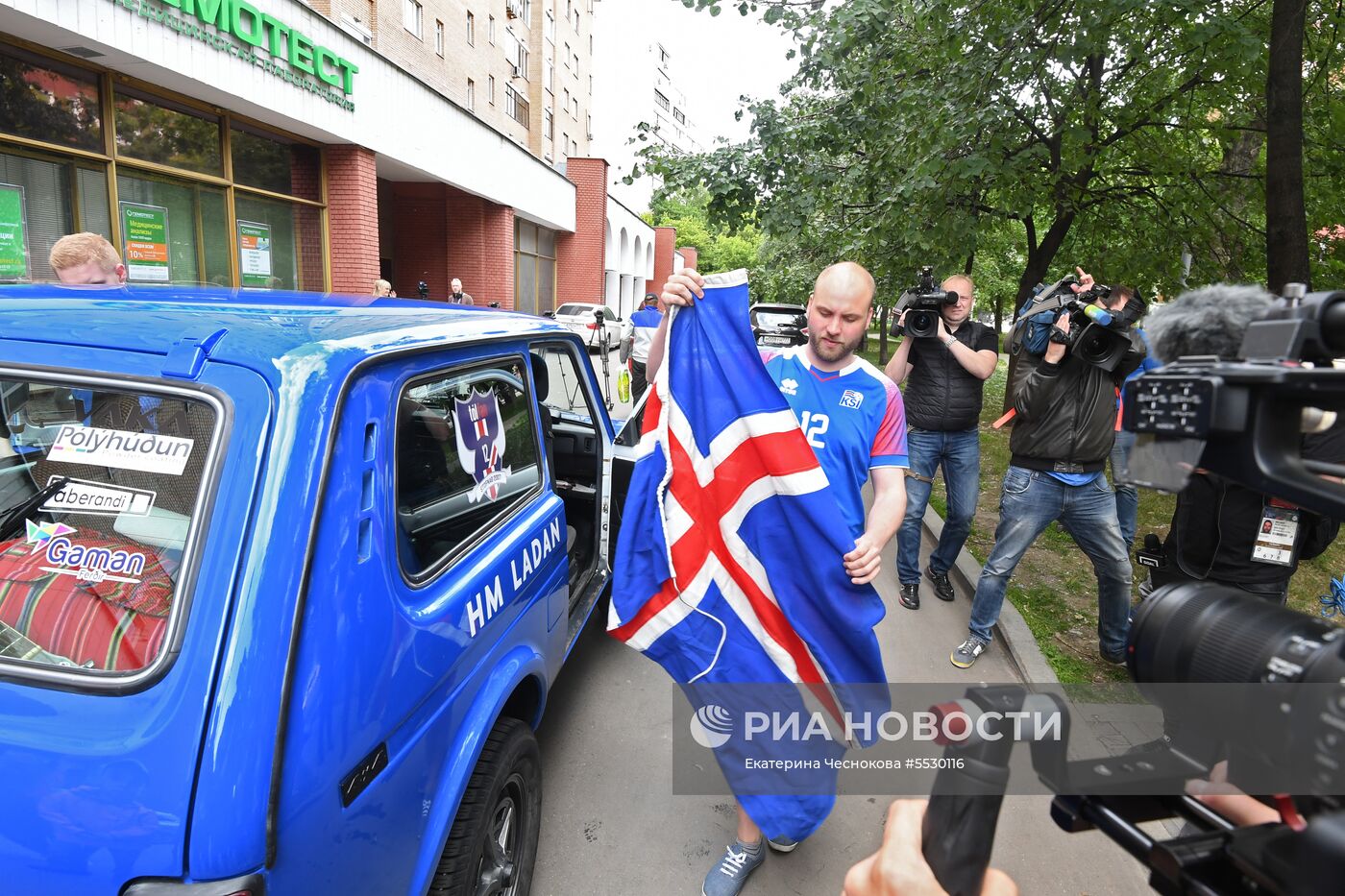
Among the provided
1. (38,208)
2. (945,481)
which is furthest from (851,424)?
(38,208)

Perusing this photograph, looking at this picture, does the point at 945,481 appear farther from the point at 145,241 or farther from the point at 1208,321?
the point at 145,241

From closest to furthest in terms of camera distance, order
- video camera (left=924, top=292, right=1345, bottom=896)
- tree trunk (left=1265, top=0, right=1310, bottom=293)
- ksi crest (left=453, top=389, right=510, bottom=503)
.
Result: video camera (left=924, top=292, right=1345, bottom=896)
ksi crest (left=453, top=389, right=510, bottom=503)
tree trunk (left=1265, top=0, right=1310, bottom=293)

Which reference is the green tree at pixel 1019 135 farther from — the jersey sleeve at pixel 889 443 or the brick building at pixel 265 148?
the brick building at pixel 265 148

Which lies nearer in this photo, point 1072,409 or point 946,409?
point 1072,409

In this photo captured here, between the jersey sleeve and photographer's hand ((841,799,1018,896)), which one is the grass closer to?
the jersey sleeve

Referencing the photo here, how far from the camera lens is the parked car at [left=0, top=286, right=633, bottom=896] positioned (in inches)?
47.2

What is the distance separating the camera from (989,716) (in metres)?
0.84

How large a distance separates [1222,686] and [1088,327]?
2782 millimetres

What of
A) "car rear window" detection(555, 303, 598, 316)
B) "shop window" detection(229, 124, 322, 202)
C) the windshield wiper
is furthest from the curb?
"car rear window" detection(555, 303, 598, 316)

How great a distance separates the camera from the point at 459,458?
7.07ft


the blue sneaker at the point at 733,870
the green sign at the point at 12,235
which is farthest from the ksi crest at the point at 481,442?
the green sign at the point at 12,235

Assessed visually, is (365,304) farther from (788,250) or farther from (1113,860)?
(788,250)

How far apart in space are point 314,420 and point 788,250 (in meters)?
18.2

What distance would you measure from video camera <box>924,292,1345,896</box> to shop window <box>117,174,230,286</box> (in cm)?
1055
